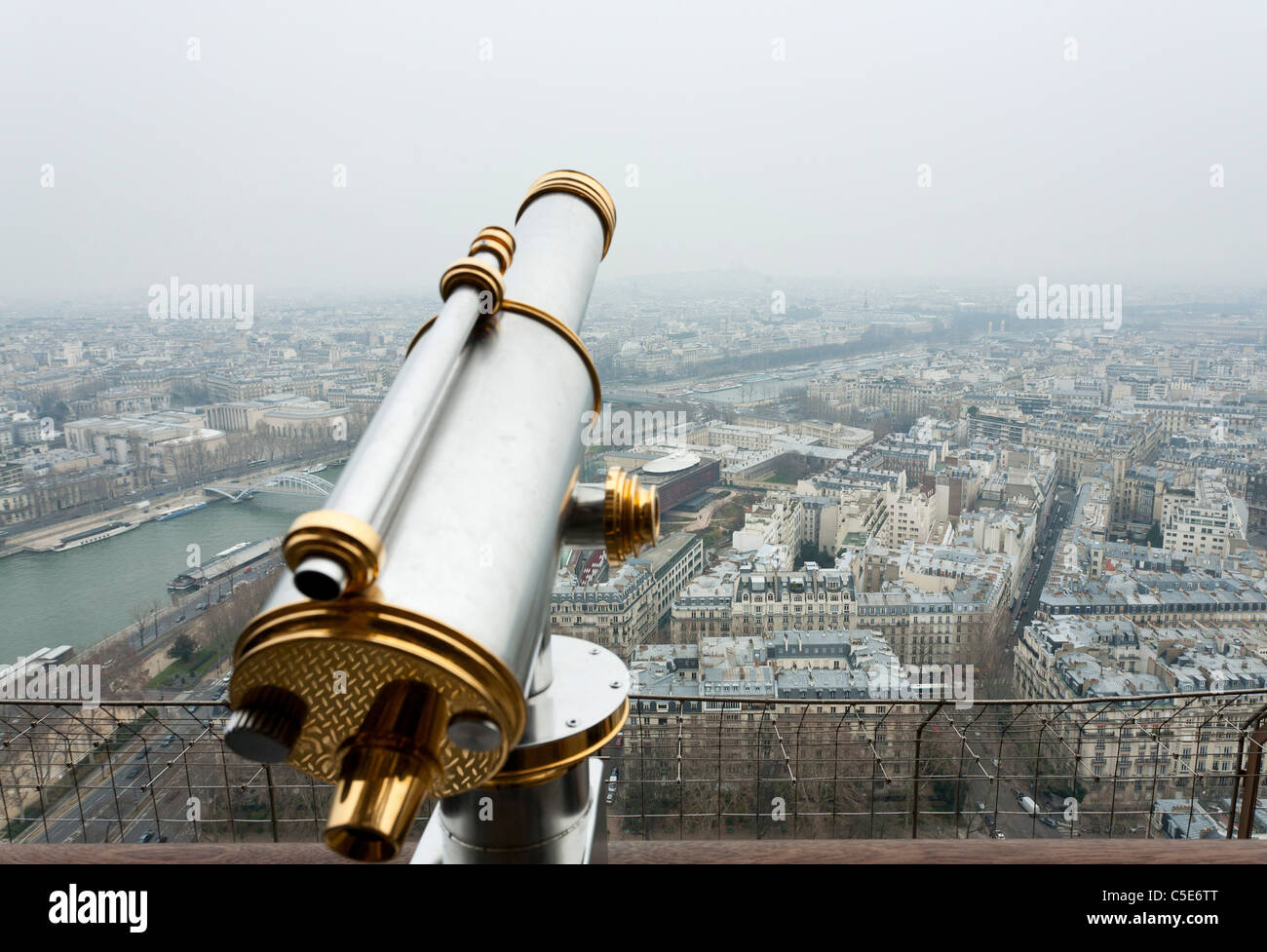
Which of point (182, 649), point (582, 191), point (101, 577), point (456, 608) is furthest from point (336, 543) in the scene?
point (101, 577)

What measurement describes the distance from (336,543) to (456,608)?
65 millimetres

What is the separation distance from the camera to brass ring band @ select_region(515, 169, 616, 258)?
2.76 feet

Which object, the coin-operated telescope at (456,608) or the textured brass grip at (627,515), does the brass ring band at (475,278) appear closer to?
the coin-operated telescope at (456,608)

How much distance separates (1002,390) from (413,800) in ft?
40.0

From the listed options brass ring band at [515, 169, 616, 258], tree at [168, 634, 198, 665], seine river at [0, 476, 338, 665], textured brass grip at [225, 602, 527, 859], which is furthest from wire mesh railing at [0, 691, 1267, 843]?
textured brass grip at [225, 602, 527, 859]

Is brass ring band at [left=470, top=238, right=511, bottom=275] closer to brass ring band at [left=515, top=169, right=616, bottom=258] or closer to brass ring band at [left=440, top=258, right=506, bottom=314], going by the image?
brass ring band at [left=440, top=258, right=506, bottom=314]

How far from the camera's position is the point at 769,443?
867 cm

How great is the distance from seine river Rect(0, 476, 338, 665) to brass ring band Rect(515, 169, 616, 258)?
340cm

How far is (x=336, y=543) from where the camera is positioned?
0.38m

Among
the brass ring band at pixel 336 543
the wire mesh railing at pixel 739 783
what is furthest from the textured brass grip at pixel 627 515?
the wire mesh railing at pixel 739 783

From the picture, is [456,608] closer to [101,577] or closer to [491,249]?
[491,249]

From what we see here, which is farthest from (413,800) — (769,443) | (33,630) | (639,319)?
(769,443)

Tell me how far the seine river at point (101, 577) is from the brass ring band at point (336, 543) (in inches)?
148

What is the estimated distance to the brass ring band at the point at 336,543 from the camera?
383 mm
